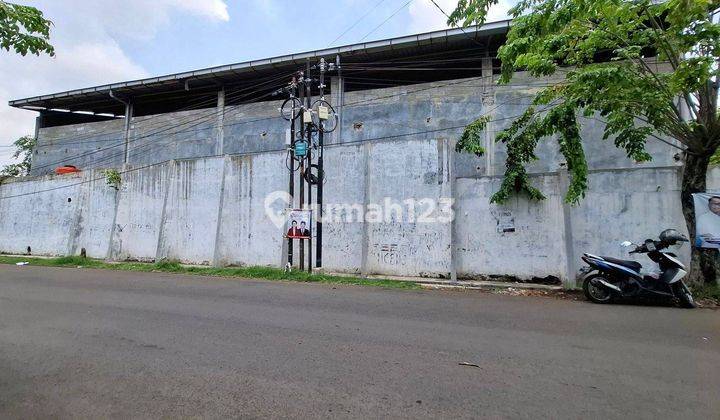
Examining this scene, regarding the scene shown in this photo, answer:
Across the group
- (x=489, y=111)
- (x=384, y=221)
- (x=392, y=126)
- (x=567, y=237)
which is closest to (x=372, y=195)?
(x=384, y=221)

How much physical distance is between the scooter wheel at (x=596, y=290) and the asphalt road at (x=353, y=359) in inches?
21.9

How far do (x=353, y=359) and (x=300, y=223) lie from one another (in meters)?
8.28

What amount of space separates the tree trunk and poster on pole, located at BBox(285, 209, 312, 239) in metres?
8.92

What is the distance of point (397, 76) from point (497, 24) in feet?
16.6

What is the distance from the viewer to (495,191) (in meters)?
11.5

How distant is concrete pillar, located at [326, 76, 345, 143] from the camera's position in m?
19.4

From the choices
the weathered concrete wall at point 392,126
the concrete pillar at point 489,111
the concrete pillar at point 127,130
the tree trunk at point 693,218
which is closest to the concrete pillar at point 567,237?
the tree trunk at point 693,218

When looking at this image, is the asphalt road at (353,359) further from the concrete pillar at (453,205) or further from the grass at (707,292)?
the concrete pillar at (453,205)

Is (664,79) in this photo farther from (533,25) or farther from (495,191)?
(495,191)

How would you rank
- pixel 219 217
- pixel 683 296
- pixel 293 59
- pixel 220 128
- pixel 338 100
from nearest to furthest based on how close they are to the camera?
pixel 683 296, pixel 219 217, pixel 338 100, pixel 293 59, pixel 220 128

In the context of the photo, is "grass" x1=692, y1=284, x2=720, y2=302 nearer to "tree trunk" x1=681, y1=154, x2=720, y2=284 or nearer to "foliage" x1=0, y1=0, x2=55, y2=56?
"tree trunk" x1=681, y1=154, x2=720, y2=284

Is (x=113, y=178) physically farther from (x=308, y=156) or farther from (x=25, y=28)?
(x=25, y=28)

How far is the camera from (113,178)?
17.8m

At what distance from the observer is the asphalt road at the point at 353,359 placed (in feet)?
11.5
